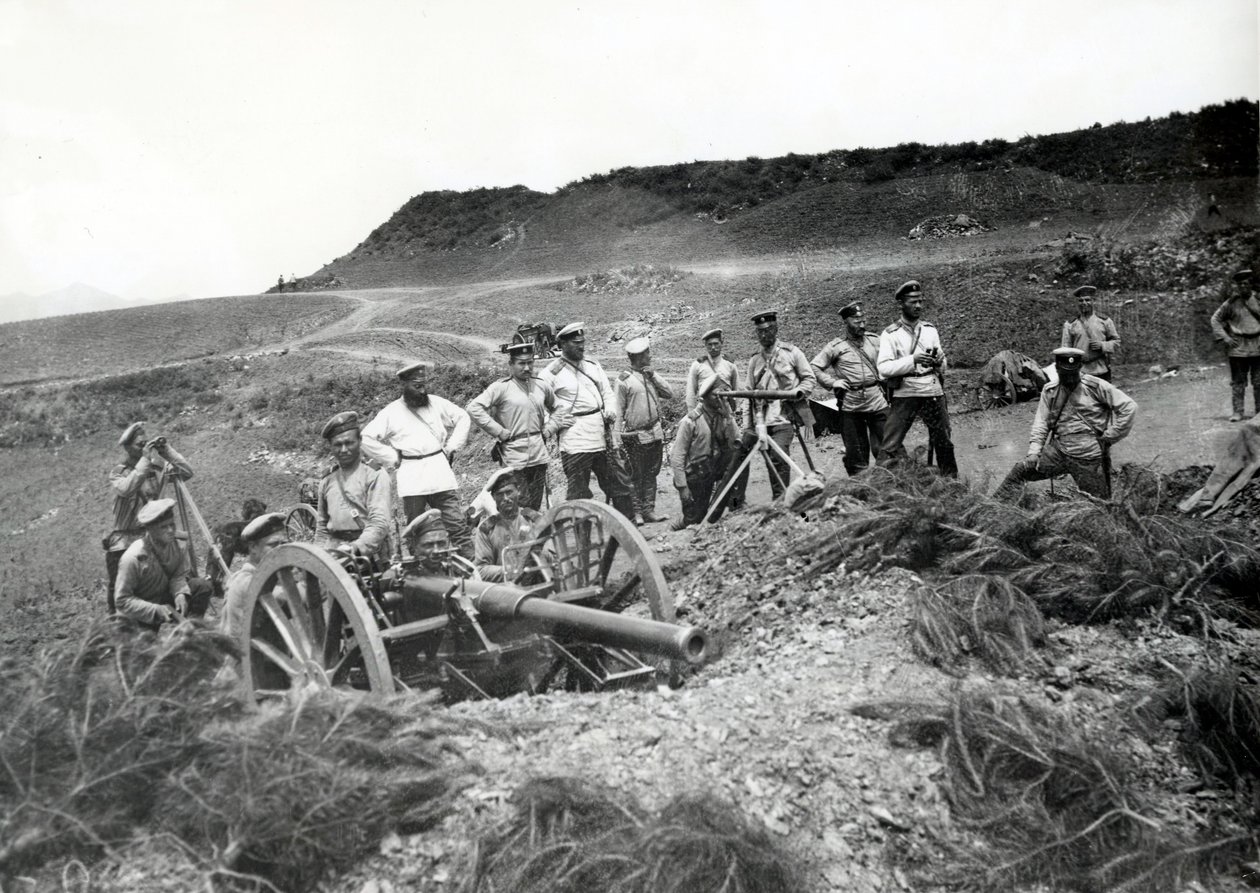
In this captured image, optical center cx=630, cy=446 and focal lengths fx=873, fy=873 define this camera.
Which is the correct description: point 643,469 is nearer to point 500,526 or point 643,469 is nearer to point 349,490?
point 500,526

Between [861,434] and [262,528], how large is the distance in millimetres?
4593

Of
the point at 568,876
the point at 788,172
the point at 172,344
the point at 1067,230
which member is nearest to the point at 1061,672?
the point at 568,876

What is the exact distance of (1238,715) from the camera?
12.3ft

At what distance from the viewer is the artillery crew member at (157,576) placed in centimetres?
538

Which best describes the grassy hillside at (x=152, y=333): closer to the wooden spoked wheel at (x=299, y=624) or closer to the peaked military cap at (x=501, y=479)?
the peaked military cap at (x=501, y=479)

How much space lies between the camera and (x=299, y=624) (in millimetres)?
4422

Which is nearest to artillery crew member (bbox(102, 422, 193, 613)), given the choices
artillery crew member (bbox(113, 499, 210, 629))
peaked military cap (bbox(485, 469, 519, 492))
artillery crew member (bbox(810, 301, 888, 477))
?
artillery crew member (bbox(113, 499, 210, 629))

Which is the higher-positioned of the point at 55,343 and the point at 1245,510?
the point at 55,343

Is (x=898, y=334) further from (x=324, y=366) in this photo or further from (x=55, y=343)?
(x=55, y=343)

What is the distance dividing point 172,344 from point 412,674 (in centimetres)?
2824

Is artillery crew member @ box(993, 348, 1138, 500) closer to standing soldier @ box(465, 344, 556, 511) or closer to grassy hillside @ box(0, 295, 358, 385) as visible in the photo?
standing soldier @ box(465, 344, 556, 511)

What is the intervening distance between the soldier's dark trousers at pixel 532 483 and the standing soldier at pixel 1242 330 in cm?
658

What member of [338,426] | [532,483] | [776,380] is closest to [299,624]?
[338,426]

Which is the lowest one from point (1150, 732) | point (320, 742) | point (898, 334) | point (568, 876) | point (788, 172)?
point (1150, 732)
